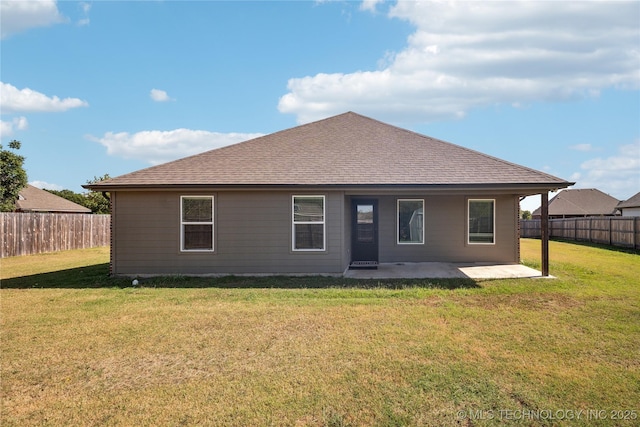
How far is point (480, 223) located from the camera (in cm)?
1192

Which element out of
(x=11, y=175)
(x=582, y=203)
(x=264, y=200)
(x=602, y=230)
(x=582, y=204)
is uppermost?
(x=11, y=175)

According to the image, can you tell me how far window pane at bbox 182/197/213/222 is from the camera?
10.2 meters

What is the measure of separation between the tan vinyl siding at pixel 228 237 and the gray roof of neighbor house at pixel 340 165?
1.53 ft

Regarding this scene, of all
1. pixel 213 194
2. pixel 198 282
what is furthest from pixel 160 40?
pixel 198 282

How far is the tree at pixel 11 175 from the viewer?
2422cm

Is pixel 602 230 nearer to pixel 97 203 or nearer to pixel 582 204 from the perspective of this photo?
pixel 582 204

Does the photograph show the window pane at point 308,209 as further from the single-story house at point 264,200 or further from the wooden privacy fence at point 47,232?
the wooden privacy fence at point 47,232

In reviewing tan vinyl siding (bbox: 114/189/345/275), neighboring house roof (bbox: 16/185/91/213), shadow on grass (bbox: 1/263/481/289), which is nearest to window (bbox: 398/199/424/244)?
tan vinyl siding (bbox: 114/189/345/275)

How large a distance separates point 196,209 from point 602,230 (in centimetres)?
2071

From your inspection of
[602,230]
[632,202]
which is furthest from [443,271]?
[632,202]

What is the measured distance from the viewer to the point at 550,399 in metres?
3.36

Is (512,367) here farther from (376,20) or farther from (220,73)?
(220,73)

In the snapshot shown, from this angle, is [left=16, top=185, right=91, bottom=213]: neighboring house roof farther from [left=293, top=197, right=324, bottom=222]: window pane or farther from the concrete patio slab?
the concrete patio slab

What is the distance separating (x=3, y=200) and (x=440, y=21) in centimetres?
2840
